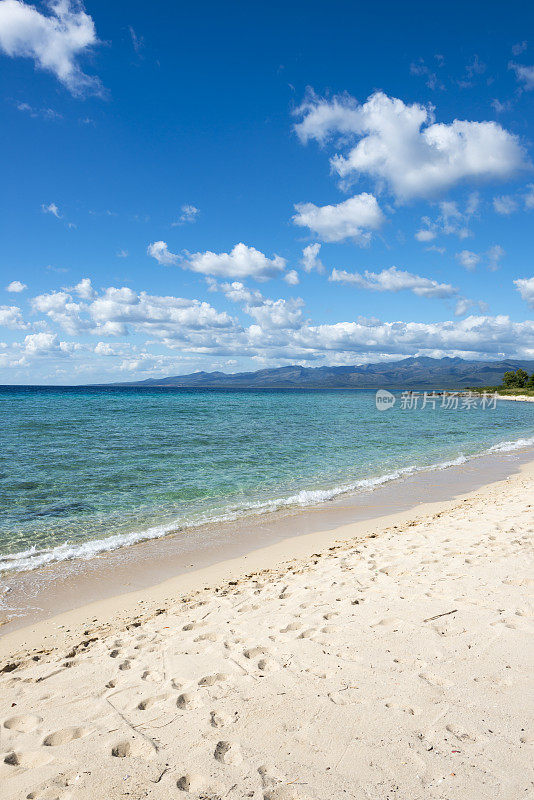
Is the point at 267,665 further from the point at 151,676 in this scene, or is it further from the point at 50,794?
the point at 50,794

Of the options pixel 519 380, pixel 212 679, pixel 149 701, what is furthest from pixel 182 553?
pixel 519 380

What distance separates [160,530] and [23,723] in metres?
7.64

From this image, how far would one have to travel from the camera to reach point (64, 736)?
3945 millimetres

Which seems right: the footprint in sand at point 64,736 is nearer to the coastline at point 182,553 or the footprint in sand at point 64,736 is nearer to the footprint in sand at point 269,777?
the footprint in sand at point 269,777

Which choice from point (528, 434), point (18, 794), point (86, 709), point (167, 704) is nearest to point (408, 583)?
point (167, 704)

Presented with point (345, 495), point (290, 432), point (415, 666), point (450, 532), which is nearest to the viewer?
point (415, 666)

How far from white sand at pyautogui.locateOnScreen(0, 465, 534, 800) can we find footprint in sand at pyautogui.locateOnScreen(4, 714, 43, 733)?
2cm

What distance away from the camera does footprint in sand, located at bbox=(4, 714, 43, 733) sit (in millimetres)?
4129

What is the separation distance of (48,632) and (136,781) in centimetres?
447

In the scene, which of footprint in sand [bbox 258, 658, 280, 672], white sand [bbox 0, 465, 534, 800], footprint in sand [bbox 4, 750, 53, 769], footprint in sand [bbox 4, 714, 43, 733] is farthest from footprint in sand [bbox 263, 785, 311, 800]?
footprint in sand [bbox 4, 714, 43, 733]

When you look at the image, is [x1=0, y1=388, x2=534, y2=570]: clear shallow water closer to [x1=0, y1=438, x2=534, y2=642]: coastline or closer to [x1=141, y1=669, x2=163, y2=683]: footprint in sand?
[x1=0, y1=438, x2=534, y2=642]: coastline

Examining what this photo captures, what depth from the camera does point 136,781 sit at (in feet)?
10.8

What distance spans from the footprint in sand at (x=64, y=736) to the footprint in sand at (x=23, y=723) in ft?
1.04

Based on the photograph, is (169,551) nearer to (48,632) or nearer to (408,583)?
(48,632)
